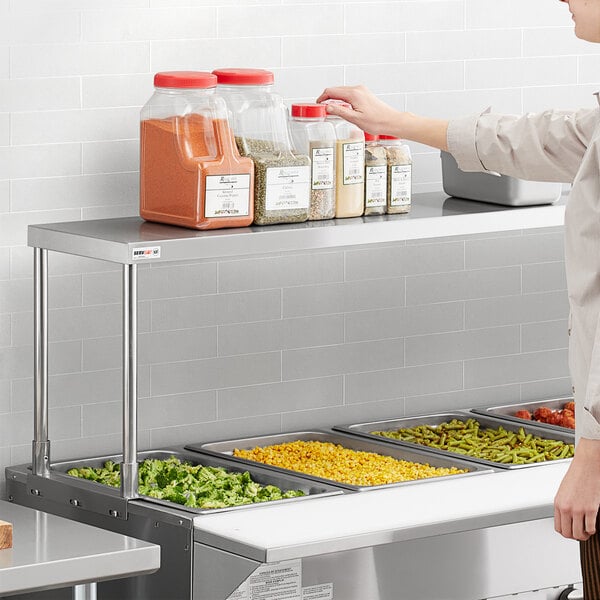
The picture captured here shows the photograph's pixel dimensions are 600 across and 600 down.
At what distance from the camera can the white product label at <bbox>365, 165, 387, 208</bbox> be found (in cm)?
320

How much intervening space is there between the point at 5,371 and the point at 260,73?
0.87 meters

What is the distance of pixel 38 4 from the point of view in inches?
125

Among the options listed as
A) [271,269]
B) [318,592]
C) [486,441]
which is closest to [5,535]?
[318,592]

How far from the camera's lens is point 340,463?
3322 millimetres

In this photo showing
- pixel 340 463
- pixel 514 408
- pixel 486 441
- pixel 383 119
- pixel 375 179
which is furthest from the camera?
pixel 514 408

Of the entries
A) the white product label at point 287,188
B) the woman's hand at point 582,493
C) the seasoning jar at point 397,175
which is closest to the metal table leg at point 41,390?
the white product label at point 287,188

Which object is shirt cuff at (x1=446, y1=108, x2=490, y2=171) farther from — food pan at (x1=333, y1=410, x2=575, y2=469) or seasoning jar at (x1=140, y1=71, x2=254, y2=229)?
food pan at (x1=333, y1=410, x2=575, y2=469)

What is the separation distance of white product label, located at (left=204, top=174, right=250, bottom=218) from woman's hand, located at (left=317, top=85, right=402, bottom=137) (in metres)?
0.26

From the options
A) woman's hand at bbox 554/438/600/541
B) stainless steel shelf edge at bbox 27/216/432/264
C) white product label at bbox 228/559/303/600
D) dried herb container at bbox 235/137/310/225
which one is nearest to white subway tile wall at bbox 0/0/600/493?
stainless steel shelf edge at bbox 27/216/432/264

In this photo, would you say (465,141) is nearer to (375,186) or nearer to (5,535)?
(375,186)

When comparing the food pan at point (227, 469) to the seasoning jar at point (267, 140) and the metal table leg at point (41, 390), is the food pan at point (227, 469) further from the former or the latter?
the seasoning jar at point (267, 140)

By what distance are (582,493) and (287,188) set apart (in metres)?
1.13

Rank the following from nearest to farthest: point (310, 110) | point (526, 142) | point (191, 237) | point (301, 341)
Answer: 1. point (526, 142)
2. point (191, 237)
3. point (310, 110)
4. point (301, 341)

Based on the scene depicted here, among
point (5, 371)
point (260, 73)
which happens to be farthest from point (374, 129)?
point (5, 371)
